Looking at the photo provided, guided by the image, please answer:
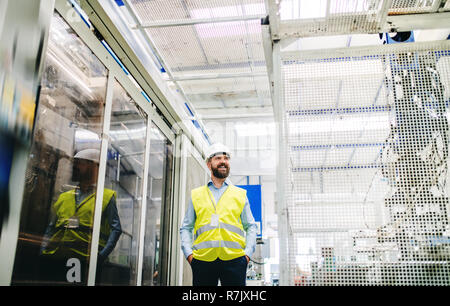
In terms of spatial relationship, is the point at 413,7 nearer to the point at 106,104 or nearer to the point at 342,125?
the point at 342,125

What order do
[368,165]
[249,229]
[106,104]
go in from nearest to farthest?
[368,165] < [249,229] < [106,104]

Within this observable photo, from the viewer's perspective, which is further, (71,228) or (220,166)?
(220,166)

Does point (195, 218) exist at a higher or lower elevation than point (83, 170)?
lower

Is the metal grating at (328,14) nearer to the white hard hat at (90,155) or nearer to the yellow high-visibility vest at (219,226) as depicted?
the yellow high-visibility vest at (219,226)

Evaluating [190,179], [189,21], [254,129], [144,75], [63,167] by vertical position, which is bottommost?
[63,167]

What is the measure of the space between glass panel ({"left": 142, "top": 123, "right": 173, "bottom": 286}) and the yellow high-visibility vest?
1953 millimetres

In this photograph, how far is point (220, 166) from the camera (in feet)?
10.3

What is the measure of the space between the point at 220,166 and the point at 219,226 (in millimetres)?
547

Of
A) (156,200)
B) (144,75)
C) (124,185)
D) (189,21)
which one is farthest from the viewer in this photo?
(156,200)

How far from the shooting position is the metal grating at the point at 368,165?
1.85 metres

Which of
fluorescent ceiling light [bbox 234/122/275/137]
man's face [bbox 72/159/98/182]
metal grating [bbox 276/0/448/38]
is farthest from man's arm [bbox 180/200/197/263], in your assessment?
fluorescent ceiling light [bbox 234/122/275/137]

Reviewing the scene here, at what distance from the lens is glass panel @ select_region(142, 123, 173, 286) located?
4812mm

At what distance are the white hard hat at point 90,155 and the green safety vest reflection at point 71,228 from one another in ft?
0.97

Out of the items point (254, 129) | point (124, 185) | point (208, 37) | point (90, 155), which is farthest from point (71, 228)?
point (254, 129)
